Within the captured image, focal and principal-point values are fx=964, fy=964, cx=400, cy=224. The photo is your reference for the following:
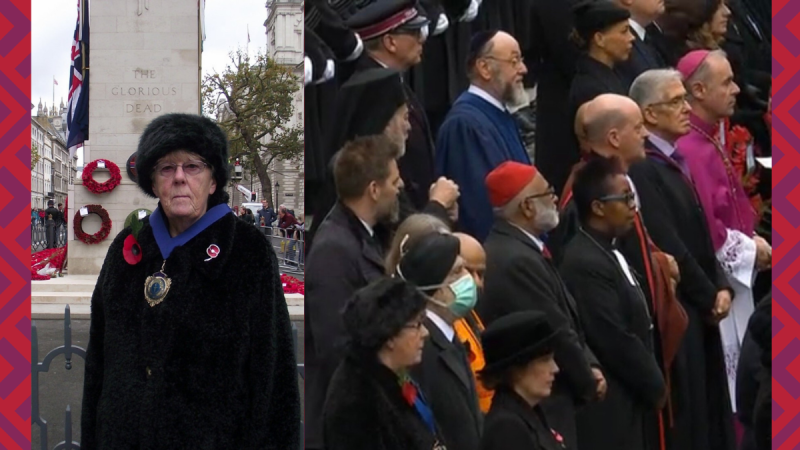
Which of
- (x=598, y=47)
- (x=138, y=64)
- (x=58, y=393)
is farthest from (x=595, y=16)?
(x=138, y=64)

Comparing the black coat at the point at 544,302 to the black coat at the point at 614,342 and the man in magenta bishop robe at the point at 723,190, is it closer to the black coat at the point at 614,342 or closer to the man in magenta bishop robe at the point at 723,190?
the black coat at the point at 614,342

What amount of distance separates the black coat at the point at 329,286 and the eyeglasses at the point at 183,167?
0.56 m

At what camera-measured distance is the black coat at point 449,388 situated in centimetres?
252

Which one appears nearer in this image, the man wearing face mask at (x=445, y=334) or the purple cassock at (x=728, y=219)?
the man wearing face mask at (x=445, y=334)

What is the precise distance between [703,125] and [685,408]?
86 centimetres

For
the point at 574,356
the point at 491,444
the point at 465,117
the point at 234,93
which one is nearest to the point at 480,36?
the point at 465,117

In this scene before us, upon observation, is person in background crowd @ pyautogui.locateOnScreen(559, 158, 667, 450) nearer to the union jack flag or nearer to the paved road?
the paved road

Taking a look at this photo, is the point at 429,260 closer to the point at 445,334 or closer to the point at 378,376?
the point at 445,334

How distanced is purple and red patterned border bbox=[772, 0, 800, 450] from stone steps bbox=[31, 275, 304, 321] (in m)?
8.63

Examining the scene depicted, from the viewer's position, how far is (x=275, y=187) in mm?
45344

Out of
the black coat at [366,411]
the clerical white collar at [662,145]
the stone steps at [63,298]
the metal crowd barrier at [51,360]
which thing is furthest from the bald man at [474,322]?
the stone steps at [63,298]

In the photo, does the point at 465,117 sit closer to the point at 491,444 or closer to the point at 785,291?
the point at 491,444

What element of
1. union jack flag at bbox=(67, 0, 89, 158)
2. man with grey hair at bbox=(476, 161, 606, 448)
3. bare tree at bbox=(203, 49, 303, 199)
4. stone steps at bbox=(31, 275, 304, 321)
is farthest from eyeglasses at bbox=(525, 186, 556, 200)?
bare tree at bbox=(203, 49, 303, 199)

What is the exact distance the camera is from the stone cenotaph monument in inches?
580
